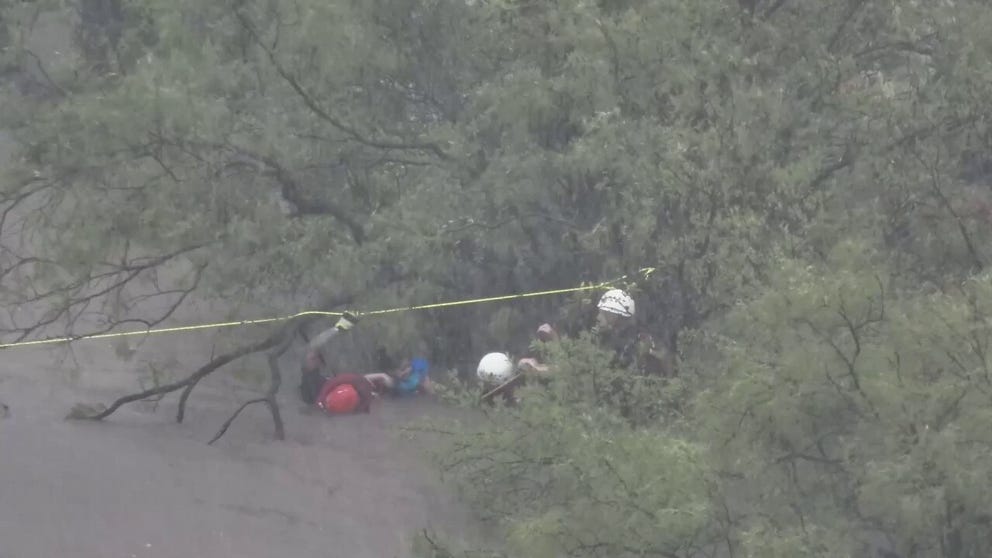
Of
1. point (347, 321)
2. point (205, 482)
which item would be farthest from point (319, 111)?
point (205, 482)

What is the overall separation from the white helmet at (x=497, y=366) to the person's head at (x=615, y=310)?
148 cm

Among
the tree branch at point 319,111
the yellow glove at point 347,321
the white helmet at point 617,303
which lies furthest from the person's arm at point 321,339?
the white helmet at point 617,303

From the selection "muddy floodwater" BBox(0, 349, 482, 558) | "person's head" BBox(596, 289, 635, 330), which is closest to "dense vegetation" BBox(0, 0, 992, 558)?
"person's head" BBox(596, 289, 635, 330)

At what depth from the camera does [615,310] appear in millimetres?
9992

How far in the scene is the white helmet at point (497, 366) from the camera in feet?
37.8

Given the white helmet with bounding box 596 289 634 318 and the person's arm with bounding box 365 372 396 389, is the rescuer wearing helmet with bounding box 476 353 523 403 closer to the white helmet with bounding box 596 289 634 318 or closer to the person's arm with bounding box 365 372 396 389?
the white helmet with bounding box 596 289 634 318

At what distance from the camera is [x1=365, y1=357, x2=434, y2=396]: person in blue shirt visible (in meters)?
13.5

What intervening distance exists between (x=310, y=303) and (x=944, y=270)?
5.89 metres

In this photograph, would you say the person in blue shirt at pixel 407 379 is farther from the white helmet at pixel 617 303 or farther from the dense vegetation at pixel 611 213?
the white helmet at pixel 617 303

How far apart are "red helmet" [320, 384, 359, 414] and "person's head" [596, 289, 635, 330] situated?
3685mm

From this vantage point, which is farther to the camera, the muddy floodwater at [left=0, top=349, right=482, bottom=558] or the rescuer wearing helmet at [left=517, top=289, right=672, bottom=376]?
the muddy floodwater at [left=0, top=349, right=482, bottom=558]

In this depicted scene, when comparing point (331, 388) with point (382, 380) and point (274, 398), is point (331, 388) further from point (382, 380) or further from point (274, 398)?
point (274, 398)

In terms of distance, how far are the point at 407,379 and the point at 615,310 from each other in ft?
12.8

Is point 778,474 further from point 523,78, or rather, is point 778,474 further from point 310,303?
point 310,303
